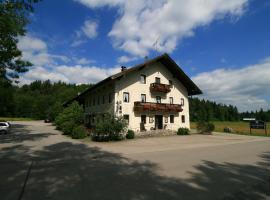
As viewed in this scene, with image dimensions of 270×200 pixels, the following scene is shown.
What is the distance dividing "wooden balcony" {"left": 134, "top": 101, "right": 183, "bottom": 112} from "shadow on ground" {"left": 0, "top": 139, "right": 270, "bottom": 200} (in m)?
16.3

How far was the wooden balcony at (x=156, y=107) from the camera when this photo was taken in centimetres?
2817

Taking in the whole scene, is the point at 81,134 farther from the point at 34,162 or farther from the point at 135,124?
the point at 34,162

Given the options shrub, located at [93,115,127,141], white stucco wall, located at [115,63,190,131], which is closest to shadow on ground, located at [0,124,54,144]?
shrub, located at [93,115,127,141]

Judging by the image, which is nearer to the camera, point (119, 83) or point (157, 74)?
point (119, 83)

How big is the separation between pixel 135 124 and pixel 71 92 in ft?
222

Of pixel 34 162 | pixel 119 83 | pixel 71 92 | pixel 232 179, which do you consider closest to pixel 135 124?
pixel 119 83

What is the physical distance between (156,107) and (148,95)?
7.47 ft

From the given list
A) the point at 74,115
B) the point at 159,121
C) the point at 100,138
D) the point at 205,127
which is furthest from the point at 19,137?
the point at 205,127

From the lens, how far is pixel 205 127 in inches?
1312

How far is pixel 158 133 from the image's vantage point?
1132 inches

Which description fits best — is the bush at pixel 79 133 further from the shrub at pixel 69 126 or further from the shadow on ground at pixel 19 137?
the shadow on ground at pixel 19 137

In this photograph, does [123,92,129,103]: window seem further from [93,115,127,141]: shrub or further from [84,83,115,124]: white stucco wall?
[93,115,127,141]: shrub

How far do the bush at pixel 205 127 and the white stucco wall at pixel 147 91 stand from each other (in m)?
2.01

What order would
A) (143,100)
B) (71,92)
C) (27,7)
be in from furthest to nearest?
(71,92)
(143,100)
(27,7)
